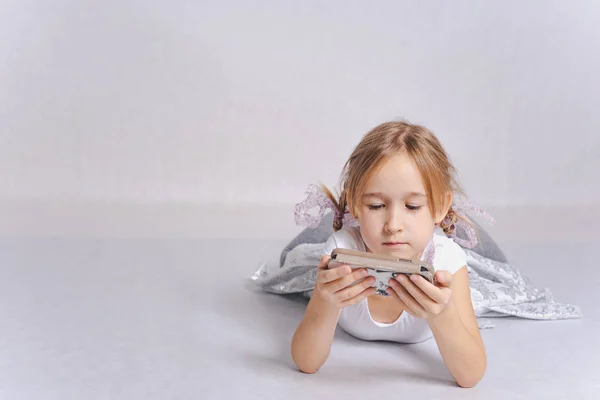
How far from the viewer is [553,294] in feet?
11.2

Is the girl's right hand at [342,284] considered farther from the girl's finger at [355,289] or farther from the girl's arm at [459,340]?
the girl's arm at [459,340]

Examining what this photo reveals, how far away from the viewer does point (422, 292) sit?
228 cm

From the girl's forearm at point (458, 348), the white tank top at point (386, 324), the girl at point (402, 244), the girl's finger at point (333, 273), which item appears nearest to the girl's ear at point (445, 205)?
the girl at point (402, 244)

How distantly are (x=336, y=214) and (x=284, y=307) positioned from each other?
645 millimetres

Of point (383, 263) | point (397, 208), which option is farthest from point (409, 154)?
point (383, 263)

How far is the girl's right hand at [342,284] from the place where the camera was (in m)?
2.28

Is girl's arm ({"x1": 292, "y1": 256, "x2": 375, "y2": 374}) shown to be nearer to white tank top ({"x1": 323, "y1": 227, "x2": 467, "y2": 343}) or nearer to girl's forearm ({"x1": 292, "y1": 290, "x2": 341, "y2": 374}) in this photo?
girl's forearm ({"x1": 292, "y1": 290, "x2": 341, "y2": 374})

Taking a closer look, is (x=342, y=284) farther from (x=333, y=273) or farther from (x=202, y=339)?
(x=202, y=339)

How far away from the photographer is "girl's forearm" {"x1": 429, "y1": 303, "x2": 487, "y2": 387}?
240cm

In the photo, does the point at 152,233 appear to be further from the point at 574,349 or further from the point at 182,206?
the point at 574,349

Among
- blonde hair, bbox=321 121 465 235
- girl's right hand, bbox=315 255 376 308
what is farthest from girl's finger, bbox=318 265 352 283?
blonde hair, bbox=321 121 465 235

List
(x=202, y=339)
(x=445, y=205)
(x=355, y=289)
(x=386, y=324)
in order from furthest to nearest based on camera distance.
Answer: (x=202, y=339), (x=386, y=324), (x=445, y=205), (x=355, y=289)

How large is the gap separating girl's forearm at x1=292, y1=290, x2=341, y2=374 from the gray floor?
0.16 ft

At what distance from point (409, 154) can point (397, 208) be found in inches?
6.3
